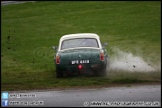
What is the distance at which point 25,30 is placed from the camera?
102ft

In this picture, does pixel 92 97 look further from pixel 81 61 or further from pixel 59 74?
pixel 59 74

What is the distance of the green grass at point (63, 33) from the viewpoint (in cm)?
1494

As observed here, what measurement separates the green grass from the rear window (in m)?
1.20

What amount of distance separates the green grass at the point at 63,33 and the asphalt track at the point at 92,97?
1.33 meters

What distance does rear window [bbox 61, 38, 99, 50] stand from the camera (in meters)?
15.9

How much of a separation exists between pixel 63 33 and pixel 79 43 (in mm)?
13890

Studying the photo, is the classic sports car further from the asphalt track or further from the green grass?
the asphalt track

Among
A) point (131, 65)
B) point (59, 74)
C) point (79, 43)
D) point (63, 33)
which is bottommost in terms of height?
point (59, 74)

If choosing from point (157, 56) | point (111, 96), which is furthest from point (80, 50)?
point (157, 56)

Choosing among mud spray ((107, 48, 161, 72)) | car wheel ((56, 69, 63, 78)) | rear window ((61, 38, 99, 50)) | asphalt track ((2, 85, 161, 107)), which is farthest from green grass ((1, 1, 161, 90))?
asphalt track ((2, 85, 161, 107))

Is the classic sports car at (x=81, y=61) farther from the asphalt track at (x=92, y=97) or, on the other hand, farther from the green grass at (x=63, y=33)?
the asphalt track at (x=92, y=97)

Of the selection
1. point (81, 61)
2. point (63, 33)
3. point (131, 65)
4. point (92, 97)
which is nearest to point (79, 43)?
point (81, 61)

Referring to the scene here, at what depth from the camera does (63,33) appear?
29828 mm

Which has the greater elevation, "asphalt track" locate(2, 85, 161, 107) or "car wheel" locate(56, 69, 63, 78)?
"car wheel" locate(56, 69, 63, 78)
